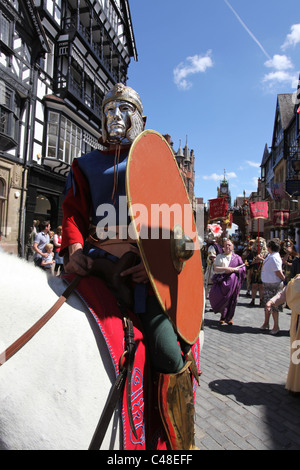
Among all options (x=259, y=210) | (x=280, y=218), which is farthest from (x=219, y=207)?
(x=280, y=218)

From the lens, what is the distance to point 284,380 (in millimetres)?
3482

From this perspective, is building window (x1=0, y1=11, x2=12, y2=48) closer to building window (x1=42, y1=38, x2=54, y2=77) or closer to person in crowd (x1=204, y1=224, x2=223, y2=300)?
building window (x1=42, y1=38, x2=54, y2=77)

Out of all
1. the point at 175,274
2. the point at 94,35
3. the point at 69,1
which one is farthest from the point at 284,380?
the point at 94,35

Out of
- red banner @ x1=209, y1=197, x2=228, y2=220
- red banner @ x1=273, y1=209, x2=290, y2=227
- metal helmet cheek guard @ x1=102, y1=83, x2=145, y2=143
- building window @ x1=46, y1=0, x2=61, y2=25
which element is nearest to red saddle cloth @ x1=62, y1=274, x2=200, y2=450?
metal helmet cheek guard @ x1=102, y1=83, x2=145, y2=143

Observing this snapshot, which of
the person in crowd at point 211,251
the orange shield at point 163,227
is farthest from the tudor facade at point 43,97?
the orange shield at point 163,227

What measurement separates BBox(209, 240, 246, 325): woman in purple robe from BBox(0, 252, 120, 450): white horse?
5196 mm

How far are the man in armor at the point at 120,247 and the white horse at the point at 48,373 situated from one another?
301mm

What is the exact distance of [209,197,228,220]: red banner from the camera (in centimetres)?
1188

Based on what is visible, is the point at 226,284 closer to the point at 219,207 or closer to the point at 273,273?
the point at 273,273

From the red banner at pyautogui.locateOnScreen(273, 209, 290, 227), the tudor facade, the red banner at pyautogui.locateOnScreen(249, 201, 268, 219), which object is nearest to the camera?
the tudor facade

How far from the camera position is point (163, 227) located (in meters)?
1.39

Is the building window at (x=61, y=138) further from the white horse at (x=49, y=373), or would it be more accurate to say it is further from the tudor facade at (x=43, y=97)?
the white horse at (x=49, y=373)

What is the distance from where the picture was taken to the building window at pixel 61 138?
13.6 metres

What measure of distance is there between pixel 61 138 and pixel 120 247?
553 inches
